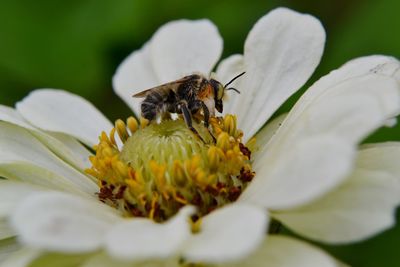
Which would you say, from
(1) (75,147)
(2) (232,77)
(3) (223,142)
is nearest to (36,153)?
(1) (75,147)

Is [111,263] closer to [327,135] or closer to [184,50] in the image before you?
[327,135]

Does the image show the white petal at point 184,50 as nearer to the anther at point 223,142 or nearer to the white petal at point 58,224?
the anther at point 223,142

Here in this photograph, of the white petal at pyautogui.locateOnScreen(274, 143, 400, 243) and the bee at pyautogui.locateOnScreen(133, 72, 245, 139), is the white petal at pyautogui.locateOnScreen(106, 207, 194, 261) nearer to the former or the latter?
the white petal at pyautogui.locateOnScreen(274, 143, 400, 243)

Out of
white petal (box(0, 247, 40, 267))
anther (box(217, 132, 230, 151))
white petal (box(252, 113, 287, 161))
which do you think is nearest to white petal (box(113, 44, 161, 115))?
white petal (box(252, 113, 287, 161))

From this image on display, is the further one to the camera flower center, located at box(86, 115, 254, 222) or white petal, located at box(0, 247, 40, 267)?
flower center, located at box(86, 115, 254, 222)

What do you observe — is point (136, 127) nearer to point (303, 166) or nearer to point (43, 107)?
point (43, 107)

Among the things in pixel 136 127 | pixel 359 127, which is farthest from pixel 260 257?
pixel 136 127

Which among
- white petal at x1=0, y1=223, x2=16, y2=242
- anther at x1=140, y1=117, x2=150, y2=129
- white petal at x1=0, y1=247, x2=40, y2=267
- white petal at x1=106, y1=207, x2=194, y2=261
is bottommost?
anther at x1=140, y1=117, x2=150, y2=129
